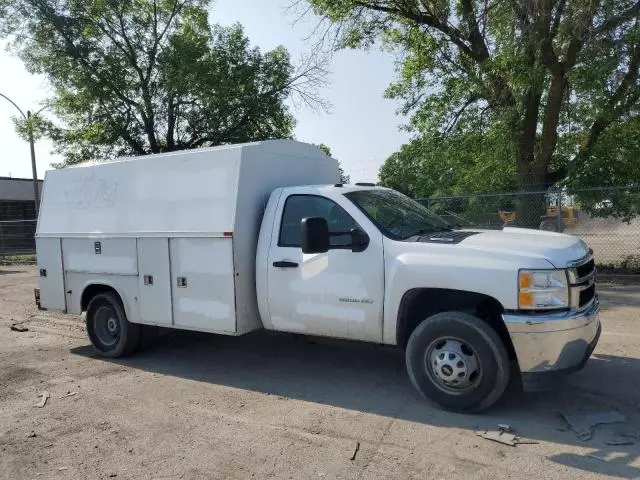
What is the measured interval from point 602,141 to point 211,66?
1345 centimetres

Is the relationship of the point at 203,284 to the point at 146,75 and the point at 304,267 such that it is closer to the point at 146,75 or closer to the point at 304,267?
the point at 304,267

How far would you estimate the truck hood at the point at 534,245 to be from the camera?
4.39m

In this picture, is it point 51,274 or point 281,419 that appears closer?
point 281,419

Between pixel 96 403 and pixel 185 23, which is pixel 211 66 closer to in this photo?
pixel 185 23

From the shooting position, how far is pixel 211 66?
1998 centimetres

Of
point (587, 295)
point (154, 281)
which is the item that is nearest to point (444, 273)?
point (587, 295)

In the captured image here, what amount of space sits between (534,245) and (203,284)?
3413 mm

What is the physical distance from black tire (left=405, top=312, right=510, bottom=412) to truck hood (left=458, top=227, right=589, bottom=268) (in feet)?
2.03

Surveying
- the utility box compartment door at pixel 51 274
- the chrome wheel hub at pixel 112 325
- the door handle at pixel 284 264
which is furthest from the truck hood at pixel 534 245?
the utility box compartment door at pixel 51 274

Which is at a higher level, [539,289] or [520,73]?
[520,73]

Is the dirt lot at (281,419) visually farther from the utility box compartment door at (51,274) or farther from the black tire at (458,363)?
the utility box compartment door at (51,274)

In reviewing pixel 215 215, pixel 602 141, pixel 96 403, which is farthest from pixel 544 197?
pixel 96 403

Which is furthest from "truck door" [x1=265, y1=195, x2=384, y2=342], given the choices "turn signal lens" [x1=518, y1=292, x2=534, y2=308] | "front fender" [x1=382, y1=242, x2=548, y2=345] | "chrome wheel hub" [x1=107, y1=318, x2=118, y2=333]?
"chrome wheel hub" [x1=107, y1=318, x2=118, y2=333]

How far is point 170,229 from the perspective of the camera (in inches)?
246
